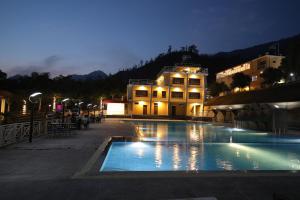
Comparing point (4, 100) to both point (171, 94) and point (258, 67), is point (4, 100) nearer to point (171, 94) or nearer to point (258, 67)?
point (171, 94)

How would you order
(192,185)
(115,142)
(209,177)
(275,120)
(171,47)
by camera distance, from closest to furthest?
1. (192,185)
2. (209,177)
3. (115,142)
4. (275,120)
5. (171,47)

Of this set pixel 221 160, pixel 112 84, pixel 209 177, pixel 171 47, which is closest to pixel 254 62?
pixel 112 84

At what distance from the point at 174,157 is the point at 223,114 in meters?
29.7

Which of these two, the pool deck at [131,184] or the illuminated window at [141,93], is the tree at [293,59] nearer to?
the illuminated window at [141,93]

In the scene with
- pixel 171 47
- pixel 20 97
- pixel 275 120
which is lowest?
pixel 275 120

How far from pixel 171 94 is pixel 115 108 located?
10.3 m

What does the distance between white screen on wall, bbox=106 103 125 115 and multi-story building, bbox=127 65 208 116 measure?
1.47 metres

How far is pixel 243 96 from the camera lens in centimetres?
3475

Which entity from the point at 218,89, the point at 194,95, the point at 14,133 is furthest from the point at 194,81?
the point at 14,133

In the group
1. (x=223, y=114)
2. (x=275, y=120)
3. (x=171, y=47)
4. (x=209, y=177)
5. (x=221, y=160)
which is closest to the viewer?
(x=209, y=177)

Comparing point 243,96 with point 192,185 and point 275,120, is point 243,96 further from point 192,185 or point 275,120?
point 192,185

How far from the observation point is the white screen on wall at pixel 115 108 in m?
47.2

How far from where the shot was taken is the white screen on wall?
155 feet

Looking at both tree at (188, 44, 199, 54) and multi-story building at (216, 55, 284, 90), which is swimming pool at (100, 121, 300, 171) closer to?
multi-story building at (216, 55, 284, 90)
